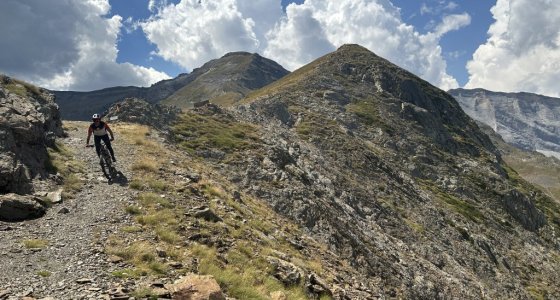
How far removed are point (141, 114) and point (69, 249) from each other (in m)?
36.2

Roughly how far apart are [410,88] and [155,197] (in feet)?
379

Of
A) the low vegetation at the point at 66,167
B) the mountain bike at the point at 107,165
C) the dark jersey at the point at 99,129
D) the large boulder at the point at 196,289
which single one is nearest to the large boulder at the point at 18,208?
the low vegetation at the point at 66,167

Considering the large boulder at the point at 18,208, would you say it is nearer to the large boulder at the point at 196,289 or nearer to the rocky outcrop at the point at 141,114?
the large boulder at the point at 196,289

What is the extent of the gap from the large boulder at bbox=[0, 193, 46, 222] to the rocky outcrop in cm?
3036

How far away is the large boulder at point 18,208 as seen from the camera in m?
15.8

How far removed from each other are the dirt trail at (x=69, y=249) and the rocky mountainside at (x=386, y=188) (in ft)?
38.3

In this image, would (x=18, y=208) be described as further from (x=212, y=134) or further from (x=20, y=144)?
(x=212, y=134)

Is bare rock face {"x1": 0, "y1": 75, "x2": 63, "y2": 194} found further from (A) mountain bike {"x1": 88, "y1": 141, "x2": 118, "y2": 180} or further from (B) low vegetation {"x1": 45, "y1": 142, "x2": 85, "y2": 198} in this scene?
(A) mountain bike {"x1": 88, "y1": 141, "x2": 118, "y2": 180}

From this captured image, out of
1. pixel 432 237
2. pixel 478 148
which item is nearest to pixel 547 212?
pixel 478 148

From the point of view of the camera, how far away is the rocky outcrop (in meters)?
47.1

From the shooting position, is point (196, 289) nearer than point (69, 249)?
Yes

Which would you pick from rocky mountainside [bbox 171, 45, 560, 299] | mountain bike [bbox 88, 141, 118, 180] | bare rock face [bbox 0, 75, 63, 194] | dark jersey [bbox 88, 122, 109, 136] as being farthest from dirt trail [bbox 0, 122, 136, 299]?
rocky mountainside [bbox 171, 45, 560, 299]

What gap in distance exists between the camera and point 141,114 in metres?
48.0

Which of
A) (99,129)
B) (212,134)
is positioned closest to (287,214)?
(99,129)
